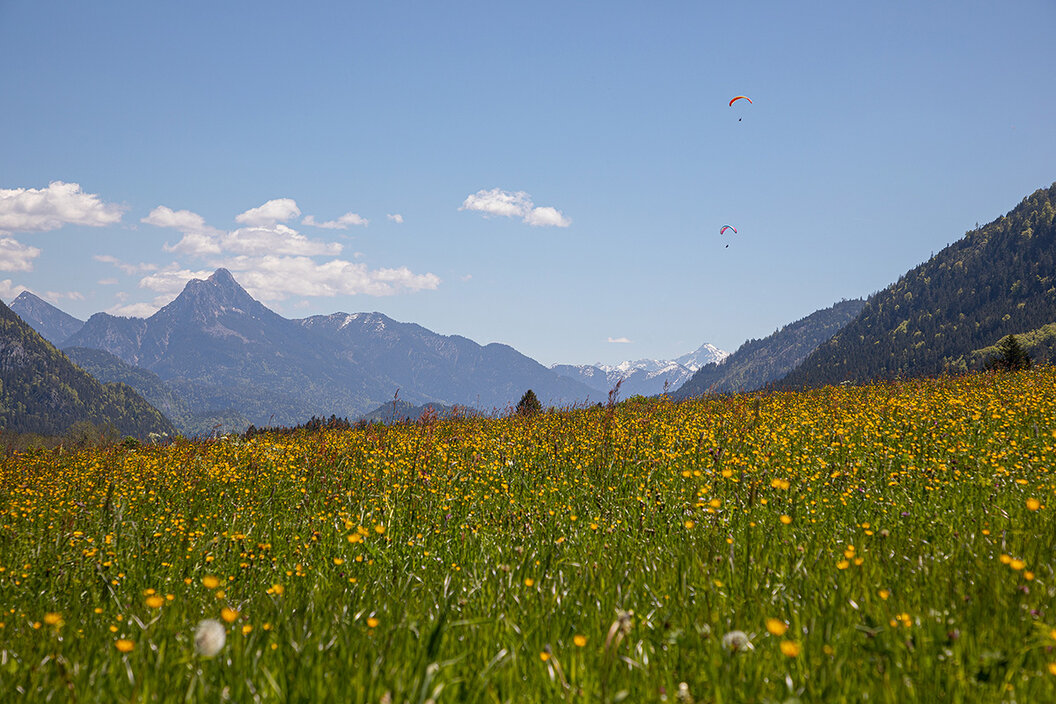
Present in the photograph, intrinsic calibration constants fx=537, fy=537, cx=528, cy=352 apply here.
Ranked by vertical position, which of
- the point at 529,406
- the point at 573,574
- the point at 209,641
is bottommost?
the point at 573,574

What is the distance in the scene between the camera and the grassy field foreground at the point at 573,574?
2562 millimetres

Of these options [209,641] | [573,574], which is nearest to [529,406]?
[573,574]

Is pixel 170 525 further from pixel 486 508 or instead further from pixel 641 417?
pixel 641 417

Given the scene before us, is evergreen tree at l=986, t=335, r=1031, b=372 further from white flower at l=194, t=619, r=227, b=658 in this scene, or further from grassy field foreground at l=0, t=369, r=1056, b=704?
white flower at l=194, t=619, r=227, b=658

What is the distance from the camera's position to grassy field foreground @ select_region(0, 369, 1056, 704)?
8.41ft

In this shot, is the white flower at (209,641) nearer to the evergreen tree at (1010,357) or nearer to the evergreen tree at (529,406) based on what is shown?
the evergreen tree at (529,406)

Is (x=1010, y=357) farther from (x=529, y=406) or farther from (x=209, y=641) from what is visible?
(x=209, y=641)

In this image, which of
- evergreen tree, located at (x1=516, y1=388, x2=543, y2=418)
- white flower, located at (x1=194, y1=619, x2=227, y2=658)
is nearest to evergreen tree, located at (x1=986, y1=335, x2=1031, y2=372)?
evergreen tree, located at (x1=516, y1=388, x2=543, y2=418)

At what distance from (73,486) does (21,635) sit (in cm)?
884

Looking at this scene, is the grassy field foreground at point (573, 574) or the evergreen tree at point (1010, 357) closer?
the grassy field foreground at point (573, 574)

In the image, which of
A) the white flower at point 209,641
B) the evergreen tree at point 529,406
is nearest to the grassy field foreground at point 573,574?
the white flower at point 209,641

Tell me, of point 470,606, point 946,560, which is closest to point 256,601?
point 470,606

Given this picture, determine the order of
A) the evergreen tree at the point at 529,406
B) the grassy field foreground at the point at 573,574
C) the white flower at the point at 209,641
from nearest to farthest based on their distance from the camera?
the white flower at the point at 209,641 → the grassy field foreground at the point at 573,574 → the evergreen tree at the point at 529,406

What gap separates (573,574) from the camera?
14.4 ft
